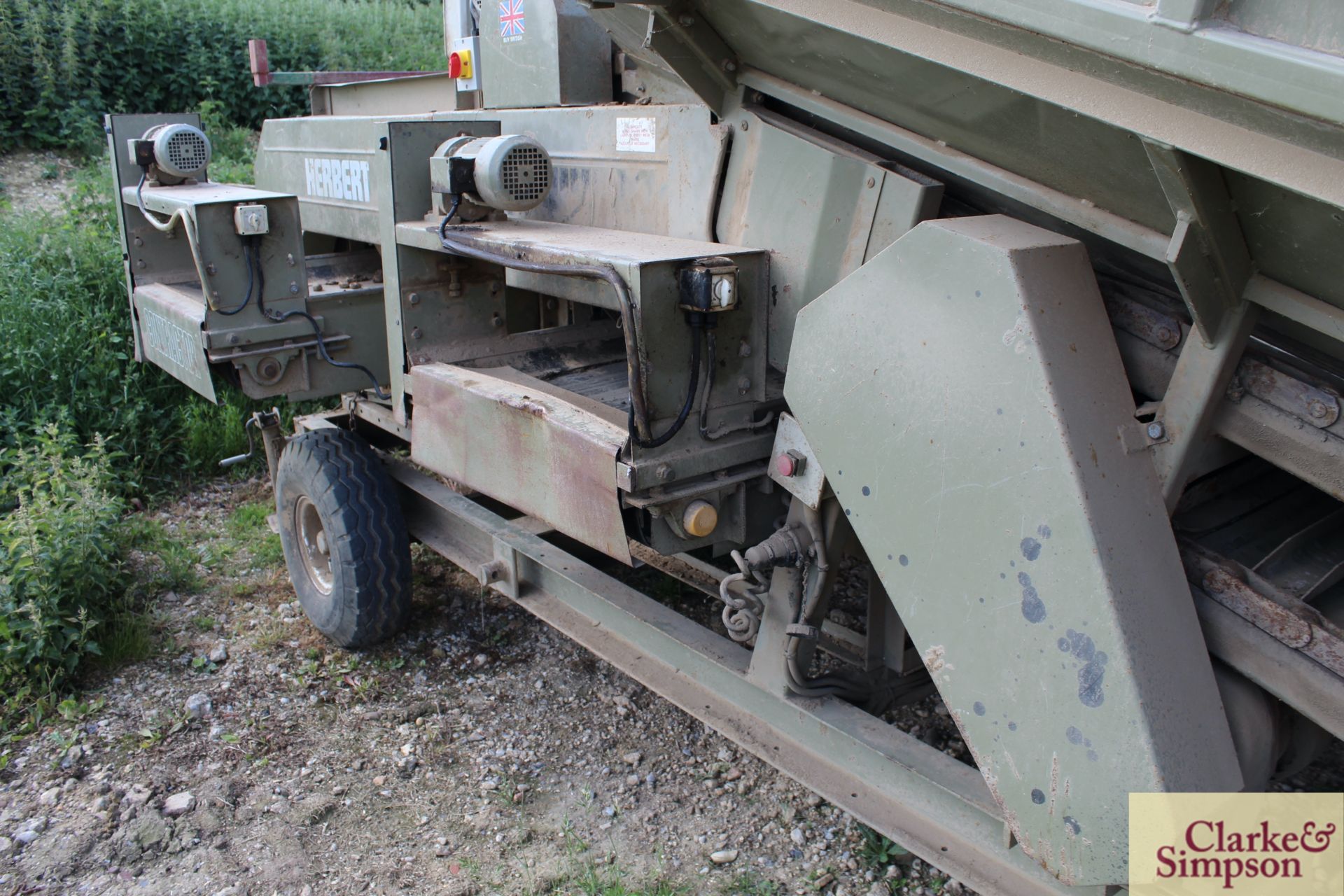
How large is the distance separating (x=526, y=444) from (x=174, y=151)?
7.62ft

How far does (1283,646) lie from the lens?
193cm

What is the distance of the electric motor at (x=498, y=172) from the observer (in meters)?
2.90

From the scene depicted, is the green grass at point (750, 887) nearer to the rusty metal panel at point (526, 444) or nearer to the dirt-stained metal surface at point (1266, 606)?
the rusty metal panel at point (526, 444)

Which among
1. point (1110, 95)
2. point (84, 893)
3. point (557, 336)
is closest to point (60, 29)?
point (557, 336)

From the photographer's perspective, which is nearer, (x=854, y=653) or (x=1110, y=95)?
(x=1110, y=95)

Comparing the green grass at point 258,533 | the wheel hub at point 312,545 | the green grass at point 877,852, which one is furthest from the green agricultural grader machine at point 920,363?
the green grass at point 258,533

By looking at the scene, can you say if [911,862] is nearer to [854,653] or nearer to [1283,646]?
[854,653]

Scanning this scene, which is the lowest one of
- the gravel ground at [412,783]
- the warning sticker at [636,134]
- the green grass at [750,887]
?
the gravel ground at [412,783]

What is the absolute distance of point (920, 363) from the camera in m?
2.00

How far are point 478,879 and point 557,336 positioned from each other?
1.71 meters

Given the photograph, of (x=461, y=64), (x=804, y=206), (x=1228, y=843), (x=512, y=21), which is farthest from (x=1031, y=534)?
(x=461, y=64)

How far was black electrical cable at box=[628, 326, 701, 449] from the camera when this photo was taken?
238 centimetres

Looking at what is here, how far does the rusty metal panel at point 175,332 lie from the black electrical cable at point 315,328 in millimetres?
197

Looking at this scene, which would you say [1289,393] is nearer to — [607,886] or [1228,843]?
[1228,843]
